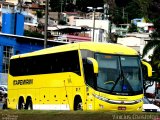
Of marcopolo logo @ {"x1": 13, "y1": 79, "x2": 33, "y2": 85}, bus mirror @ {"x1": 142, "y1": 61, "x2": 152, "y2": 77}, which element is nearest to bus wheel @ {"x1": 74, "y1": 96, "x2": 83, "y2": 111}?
bus mirror @ {"x1": 142, "y1": 61, "x2": 152, "y2": 77}

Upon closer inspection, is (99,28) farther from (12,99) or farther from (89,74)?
(89,74)

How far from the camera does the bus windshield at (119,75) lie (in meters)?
22.2

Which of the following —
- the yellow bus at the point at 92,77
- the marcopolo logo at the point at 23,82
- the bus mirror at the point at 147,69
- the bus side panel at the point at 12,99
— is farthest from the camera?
the bus side panel at the point at 12,99

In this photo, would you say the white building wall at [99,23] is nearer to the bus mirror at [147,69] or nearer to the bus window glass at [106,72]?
the bus mirror at [147,69]

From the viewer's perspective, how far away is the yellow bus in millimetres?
22047

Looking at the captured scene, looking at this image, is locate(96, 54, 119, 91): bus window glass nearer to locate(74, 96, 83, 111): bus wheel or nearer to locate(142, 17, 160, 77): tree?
locate(74, 96, 83, 111): bus wheel

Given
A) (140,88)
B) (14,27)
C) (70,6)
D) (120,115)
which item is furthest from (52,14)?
(120,115)

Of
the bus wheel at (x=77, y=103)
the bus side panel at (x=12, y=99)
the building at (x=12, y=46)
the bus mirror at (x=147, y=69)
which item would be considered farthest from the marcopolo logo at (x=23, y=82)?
the building at (x=12, y=46)

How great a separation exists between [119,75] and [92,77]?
1.11 metres

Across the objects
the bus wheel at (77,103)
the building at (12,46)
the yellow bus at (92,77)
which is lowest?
the building at (12,46)

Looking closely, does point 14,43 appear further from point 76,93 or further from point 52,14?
point 52,14

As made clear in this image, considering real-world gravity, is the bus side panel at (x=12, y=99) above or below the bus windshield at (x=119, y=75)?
below

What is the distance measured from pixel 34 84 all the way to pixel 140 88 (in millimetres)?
6480

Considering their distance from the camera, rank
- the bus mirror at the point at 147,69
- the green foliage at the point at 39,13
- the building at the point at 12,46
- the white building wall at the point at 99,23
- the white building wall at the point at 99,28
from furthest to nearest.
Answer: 1. the green foliage at the point at 39,13
2. the white building wall at the point at 99,23
3. the white building wall at the point at 99,28
4. the building at the point at 12,46
5. the bus mirror at the point at 147,69
